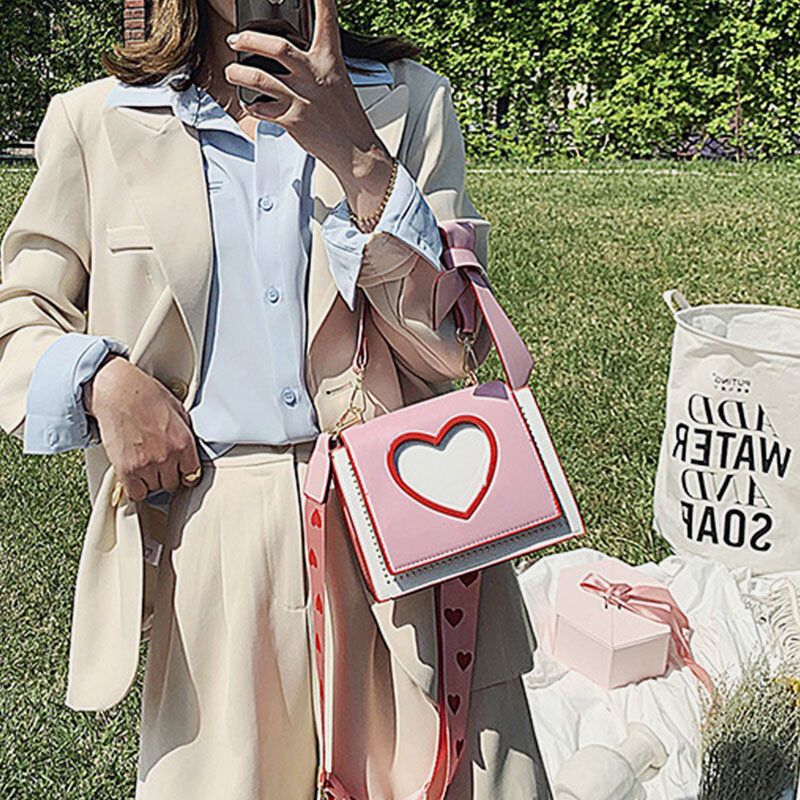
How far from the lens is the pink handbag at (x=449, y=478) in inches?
57.9

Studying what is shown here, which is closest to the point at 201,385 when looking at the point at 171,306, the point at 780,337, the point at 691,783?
the point at 171,306

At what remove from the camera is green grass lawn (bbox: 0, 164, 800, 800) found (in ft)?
9.74

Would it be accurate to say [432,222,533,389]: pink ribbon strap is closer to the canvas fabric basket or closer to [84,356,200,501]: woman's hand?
[84,356,200,501]: woman's hand

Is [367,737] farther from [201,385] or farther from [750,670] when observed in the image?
[750,670]

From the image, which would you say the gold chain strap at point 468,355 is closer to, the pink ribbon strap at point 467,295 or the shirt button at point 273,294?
the pink ribbon strap at point 467,295

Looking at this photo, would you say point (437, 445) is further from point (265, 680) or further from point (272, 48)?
point (272, 48)

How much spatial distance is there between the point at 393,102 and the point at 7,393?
1.83 feet

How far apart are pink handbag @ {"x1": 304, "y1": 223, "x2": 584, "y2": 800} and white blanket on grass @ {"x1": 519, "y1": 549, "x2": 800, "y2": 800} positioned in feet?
4.43

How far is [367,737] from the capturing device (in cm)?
159

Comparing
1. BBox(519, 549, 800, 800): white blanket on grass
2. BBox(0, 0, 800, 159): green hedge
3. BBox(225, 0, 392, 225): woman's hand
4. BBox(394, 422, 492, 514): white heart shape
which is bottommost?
BBox(0, 0, 800, 159): green hedge

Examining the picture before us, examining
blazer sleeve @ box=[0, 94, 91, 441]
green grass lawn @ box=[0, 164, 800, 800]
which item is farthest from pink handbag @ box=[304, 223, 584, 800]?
green grass lawn @ box=[0, 164, 800, 800]

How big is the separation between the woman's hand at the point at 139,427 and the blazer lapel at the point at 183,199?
65 millimetres

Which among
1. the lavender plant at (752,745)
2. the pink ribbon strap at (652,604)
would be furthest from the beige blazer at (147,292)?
the pink ribbon strap at (652,604)

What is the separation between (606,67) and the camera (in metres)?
12.6
